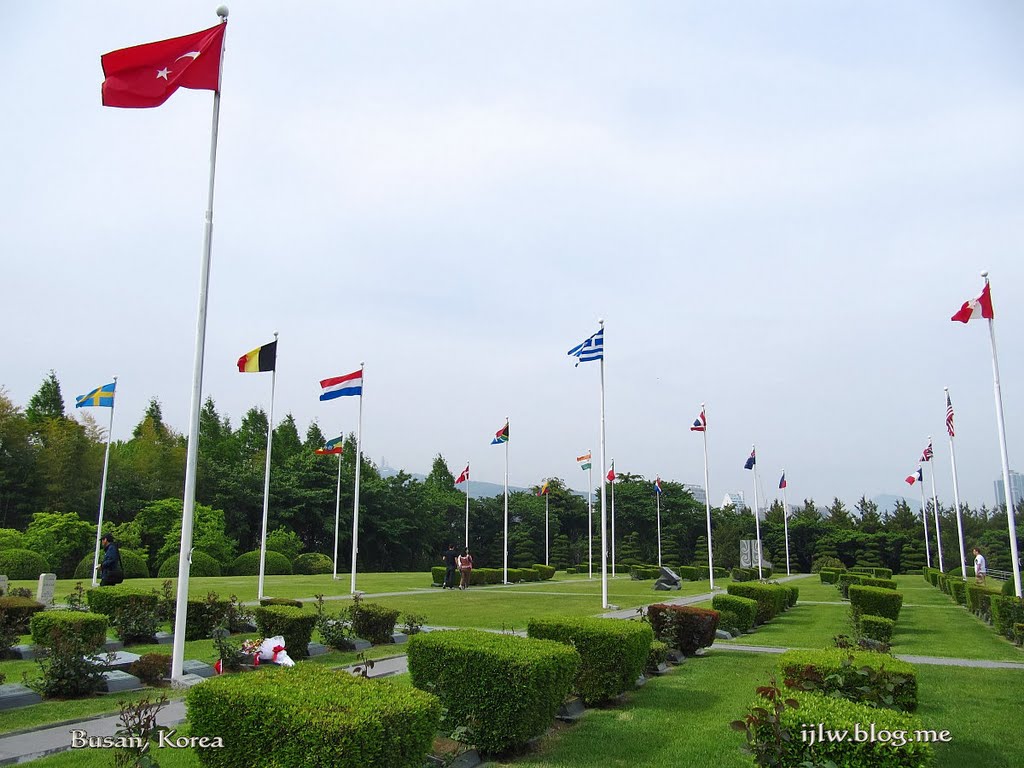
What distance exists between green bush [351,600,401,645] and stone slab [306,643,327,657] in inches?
37.3

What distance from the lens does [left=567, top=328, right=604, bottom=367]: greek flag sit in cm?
2017

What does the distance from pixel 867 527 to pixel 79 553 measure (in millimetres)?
57703

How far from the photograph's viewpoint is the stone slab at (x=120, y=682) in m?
8.88

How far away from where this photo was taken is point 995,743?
22.7 feet

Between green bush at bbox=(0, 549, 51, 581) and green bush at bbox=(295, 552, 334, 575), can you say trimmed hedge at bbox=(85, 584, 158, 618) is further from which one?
green bush at bbox=(295, 552, 334, 575)

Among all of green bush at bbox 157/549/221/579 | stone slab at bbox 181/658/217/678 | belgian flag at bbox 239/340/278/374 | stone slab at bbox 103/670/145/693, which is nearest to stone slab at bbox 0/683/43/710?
stone slab at bbox 103/670/145/693

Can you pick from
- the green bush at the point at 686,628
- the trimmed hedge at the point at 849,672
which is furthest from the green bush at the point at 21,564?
the trimmed hedge at the point at 849,672

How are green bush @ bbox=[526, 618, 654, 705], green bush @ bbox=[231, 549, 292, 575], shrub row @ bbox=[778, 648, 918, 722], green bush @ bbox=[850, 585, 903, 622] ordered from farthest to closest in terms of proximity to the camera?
green bush @ bbox=[231, 549, 292, 575] < green bush @ bbox=[850, 585, 903, 622] < green bush @ bbox=[526, 618, 654, 705] < shrub row @ bbox=[778, 648, 918, 722]

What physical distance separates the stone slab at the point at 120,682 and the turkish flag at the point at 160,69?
7.62 m

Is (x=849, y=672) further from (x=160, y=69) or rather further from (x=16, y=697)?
(x=160, y=69)

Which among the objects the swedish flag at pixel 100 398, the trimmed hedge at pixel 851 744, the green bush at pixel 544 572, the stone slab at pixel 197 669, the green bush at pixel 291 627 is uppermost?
the swedish flag at pixel 100 398

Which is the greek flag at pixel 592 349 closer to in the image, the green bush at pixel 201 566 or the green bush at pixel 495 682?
the green bush at pixel 495 682

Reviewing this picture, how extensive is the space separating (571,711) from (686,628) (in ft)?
15.1

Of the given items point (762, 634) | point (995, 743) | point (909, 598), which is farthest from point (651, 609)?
point (909, 598)
